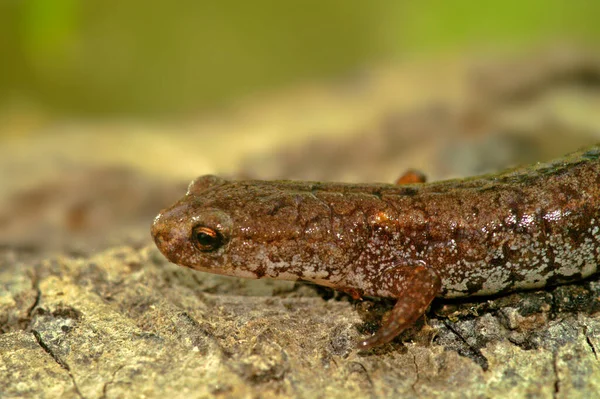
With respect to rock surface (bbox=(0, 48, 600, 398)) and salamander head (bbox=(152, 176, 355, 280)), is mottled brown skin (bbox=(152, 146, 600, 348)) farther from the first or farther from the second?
rock surface (bbox=(0, 48, 600, 398))

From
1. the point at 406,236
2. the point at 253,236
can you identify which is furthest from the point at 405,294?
the point at 253,236

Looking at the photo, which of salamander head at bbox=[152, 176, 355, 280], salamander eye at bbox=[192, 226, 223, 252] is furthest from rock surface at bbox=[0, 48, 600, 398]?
salamander eye at bbox=[192, 226, 223, 252]

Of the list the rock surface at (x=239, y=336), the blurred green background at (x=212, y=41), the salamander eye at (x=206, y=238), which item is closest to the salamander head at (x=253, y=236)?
the salamander eye at (x=206, y=238)

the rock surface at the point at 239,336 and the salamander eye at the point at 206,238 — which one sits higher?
the salamander eye at the point at 206,238

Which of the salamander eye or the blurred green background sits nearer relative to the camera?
the salamander eye

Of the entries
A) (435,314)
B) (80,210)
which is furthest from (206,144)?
(435,314)

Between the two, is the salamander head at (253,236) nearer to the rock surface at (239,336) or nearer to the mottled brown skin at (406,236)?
the mottled brown skin at (406,236)

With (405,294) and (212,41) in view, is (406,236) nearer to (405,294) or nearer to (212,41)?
(405,294)
